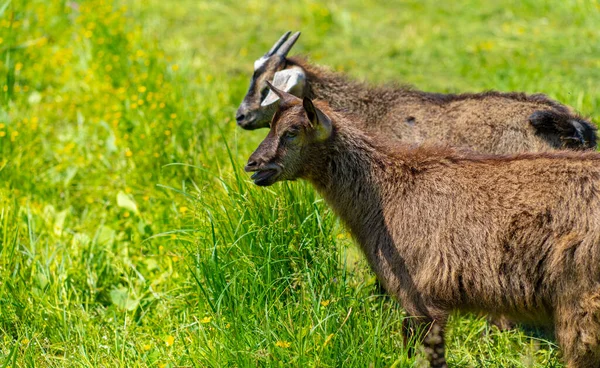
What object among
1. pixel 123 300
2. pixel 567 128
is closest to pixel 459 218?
pixel 567 128

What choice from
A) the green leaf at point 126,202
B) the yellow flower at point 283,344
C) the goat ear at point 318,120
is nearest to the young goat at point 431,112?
the goat ear at point 318,120

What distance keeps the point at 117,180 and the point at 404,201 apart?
11.0ft

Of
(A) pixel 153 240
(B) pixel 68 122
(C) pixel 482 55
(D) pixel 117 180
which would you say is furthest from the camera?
(C) pixel 482 55

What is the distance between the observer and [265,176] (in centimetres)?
533

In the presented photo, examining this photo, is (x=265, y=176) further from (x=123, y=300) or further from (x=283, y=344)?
(x=123, y=300)

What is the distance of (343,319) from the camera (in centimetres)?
487

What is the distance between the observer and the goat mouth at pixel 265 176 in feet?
17.5

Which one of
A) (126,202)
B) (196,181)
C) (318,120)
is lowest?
(126,202)

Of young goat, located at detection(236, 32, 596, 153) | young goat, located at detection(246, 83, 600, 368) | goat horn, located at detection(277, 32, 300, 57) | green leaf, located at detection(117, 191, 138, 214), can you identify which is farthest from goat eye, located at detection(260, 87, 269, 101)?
young goat, located at detection(246, 83, 600, 368)

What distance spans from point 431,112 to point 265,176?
212cm

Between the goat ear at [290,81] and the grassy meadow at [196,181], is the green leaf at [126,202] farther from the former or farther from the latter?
the goat ear at [290,81]

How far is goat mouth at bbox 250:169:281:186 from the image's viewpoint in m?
5.32

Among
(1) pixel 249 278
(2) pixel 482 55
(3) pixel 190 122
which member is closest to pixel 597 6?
(2) pixel 482 55

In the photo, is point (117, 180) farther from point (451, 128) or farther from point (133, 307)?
point (451, 128)
